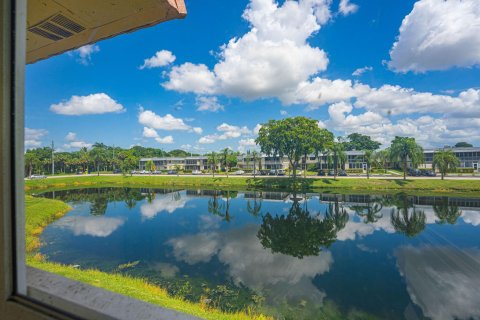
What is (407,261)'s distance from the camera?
12.1 m

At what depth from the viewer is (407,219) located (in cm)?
1983

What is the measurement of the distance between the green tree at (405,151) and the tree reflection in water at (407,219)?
1504cm

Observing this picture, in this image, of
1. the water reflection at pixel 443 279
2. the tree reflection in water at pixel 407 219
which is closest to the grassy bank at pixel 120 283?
the water reflection at pixel 443 279

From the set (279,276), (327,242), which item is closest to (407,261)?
(327,242)

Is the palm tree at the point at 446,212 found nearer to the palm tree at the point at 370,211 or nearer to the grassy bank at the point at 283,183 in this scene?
the palm tree at the point at 370,211

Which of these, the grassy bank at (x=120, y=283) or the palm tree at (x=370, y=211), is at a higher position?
the grassy bank at (x=120, y=283)

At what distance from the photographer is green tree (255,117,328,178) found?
39688mm

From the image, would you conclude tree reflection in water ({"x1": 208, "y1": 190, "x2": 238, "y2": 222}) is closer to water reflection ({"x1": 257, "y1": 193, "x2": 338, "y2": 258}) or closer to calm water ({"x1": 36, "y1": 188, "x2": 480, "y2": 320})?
calm water ({"x1": 36, "y1": 188, "x2": 480, "y2": 320})

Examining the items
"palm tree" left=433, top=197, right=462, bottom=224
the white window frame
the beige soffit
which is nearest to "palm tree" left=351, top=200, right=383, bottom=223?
"palm tree" left=433, top=197, right=462, bottom=224

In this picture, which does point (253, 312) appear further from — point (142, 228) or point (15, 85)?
point (142, 228)

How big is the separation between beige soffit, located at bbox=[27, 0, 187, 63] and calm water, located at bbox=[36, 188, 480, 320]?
8.45 metres

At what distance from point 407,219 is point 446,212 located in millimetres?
5157

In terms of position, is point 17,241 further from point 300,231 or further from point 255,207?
point 255,207

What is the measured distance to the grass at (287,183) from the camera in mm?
33403
